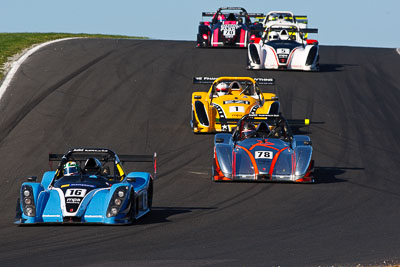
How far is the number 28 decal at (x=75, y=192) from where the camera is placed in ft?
40.9

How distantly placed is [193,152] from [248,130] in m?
2.05

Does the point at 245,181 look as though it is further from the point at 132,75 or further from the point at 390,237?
the point at 132,75

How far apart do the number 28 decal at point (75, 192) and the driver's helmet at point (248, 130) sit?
6.33m

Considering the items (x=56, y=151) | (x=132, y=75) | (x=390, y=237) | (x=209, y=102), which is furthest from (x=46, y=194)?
(x=132, y=75)

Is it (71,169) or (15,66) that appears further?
(15,66)

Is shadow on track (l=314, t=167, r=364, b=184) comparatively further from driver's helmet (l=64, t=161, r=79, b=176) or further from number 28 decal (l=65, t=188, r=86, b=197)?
number 28 decal (l=65, t=188, r=86, b=197)

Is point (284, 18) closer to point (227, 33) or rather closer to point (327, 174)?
point (227, 33)

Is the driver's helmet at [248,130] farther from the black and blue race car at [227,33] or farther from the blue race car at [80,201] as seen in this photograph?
the black and blue race car at [227,33]

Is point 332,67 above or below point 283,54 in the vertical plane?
below

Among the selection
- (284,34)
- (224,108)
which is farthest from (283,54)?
(224,108)

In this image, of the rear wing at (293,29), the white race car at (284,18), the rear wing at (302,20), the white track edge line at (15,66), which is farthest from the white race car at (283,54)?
the rear wing at (302,20)

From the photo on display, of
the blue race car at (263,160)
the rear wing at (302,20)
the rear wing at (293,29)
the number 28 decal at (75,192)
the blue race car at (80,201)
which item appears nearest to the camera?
the blue race car at (80,201)

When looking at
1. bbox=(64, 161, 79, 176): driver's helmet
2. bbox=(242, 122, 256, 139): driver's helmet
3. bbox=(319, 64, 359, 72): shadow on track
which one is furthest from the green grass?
bbox=(64, 161, 79, 176): driver's helmet

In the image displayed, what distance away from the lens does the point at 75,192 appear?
1252 cm
